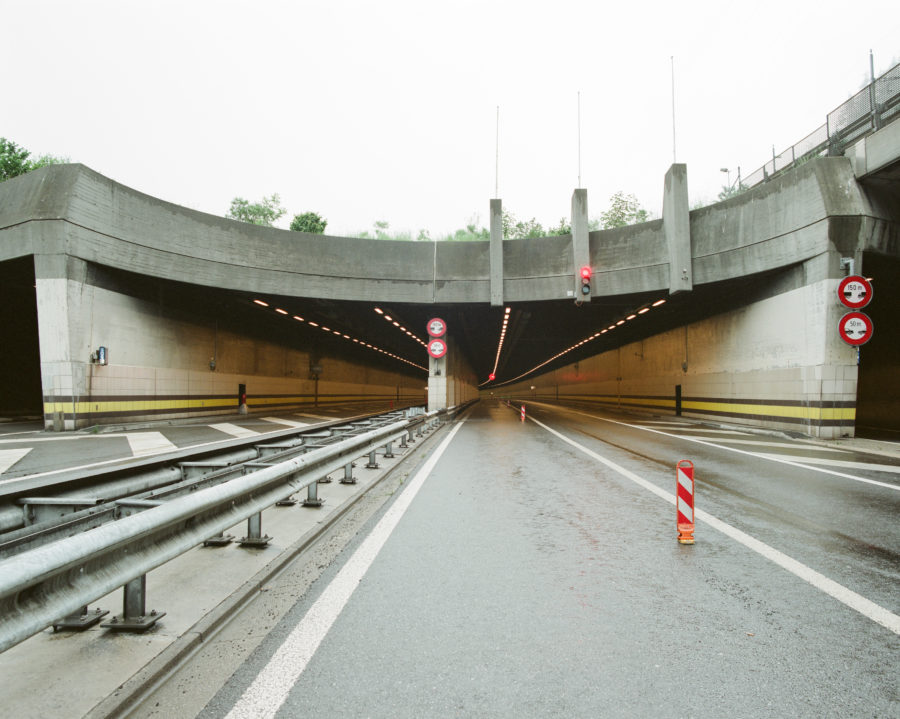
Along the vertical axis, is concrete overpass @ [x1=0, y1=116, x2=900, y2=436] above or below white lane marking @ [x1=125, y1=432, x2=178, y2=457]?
above

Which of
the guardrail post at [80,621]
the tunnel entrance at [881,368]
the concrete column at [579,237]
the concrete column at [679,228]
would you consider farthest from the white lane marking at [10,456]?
the tunnel entrance at [881,368]

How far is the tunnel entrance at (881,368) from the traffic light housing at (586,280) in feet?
31.8

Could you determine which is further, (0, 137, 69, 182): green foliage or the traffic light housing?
(0, 137, 69, 182): green foliage

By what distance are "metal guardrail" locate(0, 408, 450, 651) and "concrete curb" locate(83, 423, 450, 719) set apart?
32 centimetres

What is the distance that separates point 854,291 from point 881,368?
10.7m

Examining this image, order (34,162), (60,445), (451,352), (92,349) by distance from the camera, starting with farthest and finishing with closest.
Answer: (34,162) → (451,352) → (92,349) → (60,445)

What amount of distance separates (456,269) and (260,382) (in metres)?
13.5

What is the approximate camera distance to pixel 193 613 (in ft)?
10.5

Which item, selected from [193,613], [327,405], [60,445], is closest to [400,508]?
[193,613]

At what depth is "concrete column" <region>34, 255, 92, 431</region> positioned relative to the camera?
15344 millimetres

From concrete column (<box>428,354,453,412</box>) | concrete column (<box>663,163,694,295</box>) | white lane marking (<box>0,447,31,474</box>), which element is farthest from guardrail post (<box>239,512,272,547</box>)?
concrete column (<box>428,354,453,412</box>)

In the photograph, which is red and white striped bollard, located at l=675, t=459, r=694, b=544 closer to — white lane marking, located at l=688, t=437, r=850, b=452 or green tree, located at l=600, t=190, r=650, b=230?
white lane marking, located at l=688, t=437, r=850, b=452

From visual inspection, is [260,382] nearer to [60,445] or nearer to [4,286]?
[4,286]

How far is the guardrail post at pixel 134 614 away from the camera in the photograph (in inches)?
114
